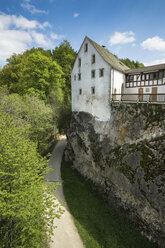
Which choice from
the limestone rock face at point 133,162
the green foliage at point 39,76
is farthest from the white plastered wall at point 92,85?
the green foliage at point 39,76

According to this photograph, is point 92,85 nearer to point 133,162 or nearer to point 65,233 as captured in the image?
point 133,162

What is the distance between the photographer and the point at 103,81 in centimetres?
1789

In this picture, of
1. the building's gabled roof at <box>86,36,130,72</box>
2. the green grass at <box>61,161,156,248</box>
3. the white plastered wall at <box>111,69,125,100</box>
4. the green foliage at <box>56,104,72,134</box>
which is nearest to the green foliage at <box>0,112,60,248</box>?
the green grass at <box>61,161,156,248</box>

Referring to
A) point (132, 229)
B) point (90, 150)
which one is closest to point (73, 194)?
point (90, 150)

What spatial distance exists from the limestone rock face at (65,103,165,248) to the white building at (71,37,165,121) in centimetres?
204

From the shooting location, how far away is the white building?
57.0 feet

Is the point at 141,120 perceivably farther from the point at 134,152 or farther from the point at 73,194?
the point at 73,194

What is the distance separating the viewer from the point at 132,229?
42.2ft

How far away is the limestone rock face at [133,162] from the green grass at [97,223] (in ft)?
3.18

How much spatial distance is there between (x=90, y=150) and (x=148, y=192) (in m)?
9.62

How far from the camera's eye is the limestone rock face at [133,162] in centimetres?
1154

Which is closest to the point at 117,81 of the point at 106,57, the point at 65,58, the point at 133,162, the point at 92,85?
the point at 92,85

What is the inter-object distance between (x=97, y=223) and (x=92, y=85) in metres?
18.4

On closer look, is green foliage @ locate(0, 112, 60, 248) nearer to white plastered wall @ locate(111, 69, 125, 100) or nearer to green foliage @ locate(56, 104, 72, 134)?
white plastered wall @ locate(111, 69, 125, 100)
